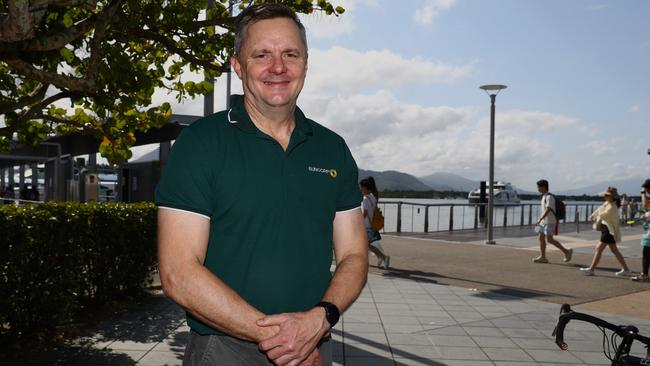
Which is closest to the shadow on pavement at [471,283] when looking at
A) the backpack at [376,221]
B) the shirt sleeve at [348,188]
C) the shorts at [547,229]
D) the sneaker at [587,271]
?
the backpack at [376,221]

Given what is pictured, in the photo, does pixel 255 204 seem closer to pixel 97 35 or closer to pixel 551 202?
pixel 97 35

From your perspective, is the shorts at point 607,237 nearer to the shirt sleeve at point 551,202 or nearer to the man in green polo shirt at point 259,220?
the shirt sleeve at point 551,202

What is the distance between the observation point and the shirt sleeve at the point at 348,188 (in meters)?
2.09

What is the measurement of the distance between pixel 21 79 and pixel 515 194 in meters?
71.8

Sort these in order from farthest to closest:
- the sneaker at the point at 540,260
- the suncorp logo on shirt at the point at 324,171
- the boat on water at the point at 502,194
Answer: the boat on water at the point at 502,194
the sneaker at the point at 540,260
the suncorp logo on shirt at the point at 324,171

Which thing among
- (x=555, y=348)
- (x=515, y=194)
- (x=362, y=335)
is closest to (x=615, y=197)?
(x=555, y=348)

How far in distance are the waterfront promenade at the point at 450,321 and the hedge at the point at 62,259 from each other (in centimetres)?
39

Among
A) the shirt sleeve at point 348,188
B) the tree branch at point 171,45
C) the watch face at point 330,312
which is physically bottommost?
the watch face at point 330,312

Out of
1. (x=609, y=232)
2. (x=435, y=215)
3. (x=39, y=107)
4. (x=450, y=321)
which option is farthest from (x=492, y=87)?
(x=39, y=107)

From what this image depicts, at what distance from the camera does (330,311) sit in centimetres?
186

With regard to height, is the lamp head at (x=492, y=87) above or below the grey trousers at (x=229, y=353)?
above

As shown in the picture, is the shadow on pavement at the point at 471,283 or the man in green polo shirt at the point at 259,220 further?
the shadow on pavement at the point at 471,283

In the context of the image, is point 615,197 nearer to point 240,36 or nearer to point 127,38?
point 127,38

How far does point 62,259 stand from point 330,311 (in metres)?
4.54
